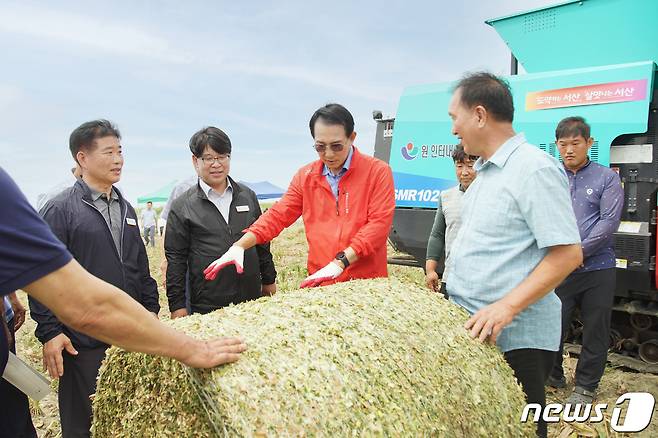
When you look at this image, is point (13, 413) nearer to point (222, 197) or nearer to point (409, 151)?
point (222, 197)

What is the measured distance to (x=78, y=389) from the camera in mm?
2914

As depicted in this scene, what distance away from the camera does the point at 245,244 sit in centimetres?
319

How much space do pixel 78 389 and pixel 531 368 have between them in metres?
2.31

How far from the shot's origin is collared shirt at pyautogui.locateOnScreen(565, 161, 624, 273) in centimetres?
403

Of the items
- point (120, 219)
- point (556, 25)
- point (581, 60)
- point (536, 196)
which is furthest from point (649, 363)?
point (120, 219)

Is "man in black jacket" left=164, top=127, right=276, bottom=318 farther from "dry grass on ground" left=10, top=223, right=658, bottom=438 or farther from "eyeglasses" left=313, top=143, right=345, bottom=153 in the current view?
"dry grass on ground" left=10, top=223, right=658, bottom=438

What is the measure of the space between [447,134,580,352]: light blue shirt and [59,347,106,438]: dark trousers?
196cm

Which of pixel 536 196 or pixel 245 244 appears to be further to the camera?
pixel 245 244

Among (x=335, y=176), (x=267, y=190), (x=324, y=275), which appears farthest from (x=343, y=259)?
(x=267, y=190)

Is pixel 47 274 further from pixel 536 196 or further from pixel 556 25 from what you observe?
pixel 556 25

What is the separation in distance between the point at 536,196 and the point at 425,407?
91 centimetres

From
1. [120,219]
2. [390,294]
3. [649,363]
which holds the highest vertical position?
[120,219]

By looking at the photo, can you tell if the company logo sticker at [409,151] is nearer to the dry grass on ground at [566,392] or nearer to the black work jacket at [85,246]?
the dry grass on ground at [566,392]

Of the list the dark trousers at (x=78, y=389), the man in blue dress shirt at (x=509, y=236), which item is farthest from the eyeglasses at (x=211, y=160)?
the man in blue dress shirt at (x=509, y=236)
